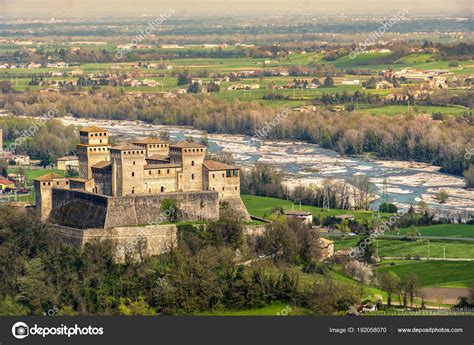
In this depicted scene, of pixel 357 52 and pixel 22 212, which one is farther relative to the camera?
pixel 357 52

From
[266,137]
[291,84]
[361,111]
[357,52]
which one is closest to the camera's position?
[266,137]

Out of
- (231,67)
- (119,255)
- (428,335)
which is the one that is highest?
(428,335)

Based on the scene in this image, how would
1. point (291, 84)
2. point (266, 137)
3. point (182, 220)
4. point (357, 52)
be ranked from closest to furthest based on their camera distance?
point (182, 220)
point (266, 137)
point (291, 84)
point (357, 52)

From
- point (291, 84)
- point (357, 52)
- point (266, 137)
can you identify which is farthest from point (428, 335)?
point (357, 52)

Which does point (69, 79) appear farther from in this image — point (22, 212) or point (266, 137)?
point (22, 212)

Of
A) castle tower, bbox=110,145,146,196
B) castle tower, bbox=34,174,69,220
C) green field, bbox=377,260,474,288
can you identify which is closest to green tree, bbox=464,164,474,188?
green field, bbox=377,260,474,288

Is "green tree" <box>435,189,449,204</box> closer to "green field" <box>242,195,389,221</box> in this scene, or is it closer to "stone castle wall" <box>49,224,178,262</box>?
"green field" <box>242,195,389,221</box>

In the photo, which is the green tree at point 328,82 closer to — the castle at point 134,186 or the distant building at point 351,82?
the distant building at point 351,82

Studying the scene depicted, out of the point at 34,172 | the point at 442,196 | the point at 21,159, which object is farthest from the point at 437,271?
the point at 21,159
